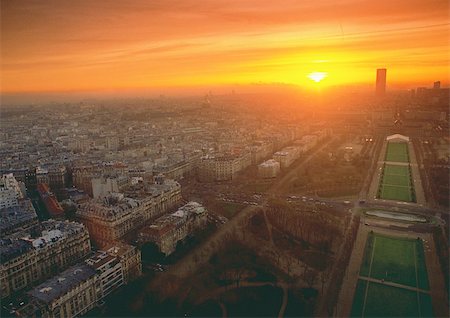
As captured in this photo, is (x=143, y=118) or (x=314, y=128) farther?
(x=143, y=118)

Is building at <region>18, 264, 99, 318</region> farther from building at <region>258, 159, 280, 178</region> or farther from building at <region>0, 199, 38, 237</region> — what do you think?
building at <region>258, 159, 280, 178</region>

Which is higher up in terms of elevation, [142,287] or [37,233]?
[37,233]

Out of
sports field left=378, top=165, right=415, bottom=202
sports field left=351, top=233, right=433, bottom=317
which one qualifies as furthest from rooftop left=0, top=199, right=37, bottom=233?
sports field left=378, top=165, right=415, bottom=202

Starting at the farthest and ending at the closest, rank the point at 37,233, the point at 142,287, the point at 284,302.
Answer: the point at 37,233
the point at 142,287
the point at 284,302

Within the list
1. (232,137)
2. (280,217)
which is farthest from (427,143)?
(280,217)

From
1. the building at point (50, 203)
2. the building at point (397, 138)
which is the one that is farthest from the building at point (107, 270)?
the building at point (397, 138)

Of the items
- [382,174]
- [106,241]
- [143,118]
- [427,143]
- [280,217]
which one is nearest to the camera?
[106,241]

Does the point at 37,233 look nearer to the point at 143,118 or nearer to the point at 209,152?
the point at 209,152

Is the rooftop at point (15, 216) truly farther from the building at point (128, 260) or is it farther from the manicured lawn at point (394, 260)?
the manicured lawn at point (394, 260)

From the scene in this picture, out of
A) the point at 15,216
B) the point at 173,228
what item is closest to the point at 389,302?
the point at 173,228
